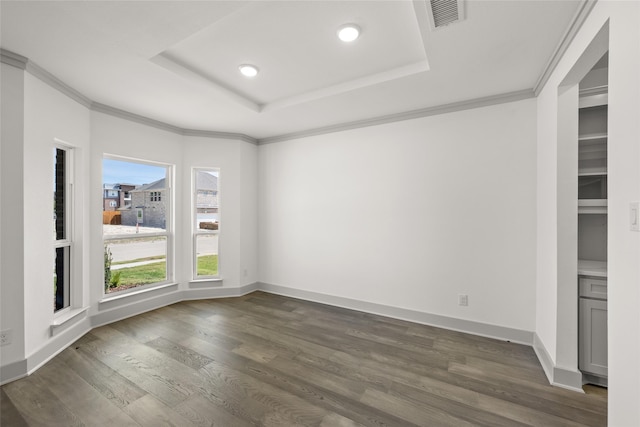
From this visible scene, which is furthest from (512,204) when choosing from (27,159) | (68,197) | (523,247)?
(68,197)

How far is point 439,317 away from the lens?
10.5 feet

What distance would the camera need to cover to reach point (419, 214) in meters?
3.30

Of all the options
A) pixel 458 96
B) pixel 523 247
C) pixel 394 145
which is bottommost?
pixel 523 247

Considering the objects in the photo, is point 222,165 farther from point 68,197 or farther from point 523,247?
point 523,247

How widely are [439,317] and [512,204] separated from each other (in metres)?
1.51

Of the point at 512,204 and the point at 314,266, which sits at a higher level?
the point at 512,204

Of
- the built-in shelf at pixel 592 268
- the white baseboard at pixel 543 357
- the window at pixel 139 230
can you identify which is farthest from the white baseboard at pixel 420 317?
the window at pixel 139 230

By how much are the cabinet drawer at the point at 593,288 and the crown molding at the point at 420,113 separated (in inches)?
71.8

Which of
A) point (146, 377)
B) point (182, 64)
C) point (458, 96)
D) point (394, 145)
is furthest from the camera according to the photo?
point (394, 145)

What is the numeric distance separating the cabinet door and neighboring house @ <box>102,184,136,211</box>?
4964mm

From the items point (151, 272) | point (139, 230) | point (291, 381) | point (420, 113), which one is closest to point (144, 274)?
point (151, 272)

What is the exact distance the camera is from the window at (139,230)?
346 cm

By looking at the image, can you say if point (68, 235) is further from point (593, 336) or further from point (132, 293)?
point (593, 336)

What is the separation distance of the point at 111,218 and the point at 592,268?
5059mm
